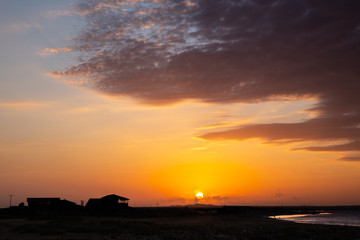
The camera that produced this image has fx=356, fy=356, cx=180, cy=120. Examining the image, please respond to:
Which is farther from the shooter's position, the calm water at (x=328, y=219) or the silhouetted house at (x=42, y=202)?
the calm water at (x=328, y=219)

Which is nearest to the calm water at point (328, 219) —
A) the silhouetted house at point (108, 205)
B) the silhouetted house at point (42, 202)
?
the silhouetted house at point (108, 205)

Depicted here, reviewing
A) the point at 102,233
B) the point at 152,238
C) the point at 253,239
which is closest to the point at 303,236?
the point at 253,239

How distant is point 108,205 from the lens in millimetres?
76000

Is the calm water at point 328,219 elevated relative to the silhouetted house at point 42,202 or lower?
lower

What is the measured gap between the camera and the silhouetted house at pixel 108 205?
→ 2953 inches

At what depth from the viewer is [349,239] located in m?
36.5

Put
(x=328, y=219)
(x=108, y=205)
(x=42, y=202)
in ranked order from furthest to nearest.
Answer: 1. (x=328, y=219)
2. (x=108, y=205)
3. (x=42, y=202)

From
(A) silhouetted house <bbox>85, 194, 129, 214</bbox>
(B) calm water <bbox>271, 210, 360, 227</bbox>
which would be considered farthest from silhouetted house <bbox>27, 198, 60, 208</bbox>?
(B) calm water <bbox>271, 210, 360, 227</bbox>

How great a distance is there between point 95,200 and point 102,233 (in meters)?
43.3

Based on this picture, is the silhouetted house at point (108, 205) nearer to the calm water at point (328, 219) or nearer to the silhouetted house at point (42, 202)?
the silhouetted house at point (42, 202)

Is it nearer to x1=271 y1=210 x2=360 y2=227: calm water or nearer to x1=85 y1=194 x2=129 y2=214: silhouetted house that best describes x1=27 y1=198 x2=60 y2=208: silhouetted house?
x1=85 y1=194 x2=129 y2=214: silhouetted house

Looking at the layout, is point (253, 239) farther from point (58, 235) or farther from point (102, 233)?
point (58, 235)

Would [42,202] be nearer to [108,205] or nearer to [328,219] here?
[108,205]

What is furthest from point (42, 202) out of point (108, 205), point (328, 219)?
point (328, 219)
